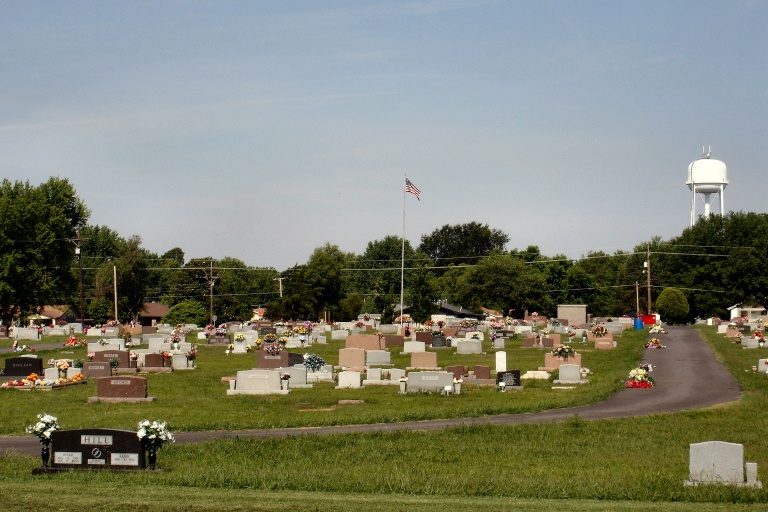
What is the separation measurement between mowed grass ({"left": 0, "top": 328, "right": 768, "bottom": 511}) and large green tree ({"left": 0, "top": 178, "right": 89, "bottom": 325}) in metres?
54.5

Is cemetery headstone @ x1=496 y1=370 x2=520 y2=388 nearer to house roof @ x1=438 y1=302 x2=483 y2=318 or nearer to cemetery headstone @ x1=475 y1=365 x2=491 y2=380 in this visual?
cemetery headstone @ x1=475 y1=365 x2=491 y2=380

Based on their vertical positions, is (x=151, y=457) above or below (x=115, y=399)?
above

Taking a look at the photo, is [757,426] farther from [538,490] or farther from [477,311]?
[477,311]

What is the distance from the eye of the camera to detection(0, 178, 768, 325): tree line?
3125 inches

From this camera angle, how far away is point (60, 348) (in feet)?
172

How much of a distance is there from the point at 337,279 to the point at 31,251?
28918 millimetres

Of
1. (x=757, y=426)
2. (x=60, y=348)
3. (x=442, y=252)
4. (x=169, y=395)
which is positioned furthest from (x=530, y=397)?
(x=442, y=252)

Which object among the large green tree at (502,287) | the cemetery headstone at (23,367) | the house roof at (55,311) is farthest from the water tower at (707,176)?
the cemetery headstone at (23,367)

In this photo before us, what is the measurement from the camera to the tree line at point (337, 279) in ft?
260

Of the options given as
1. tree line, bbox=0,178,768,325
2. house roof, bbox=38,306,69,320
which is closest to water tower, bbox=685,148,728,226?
tree line, bbox=0,178,768,325

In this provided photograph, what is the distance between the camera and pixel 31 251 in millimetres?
79000

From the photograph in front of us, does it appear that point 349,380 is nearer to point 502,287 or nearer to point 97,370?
point 97,370

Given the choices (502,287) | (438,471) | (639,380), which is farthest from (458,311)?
(438,471)

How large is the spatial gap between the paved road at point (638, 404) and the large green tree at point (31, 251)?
5313 centimetres
